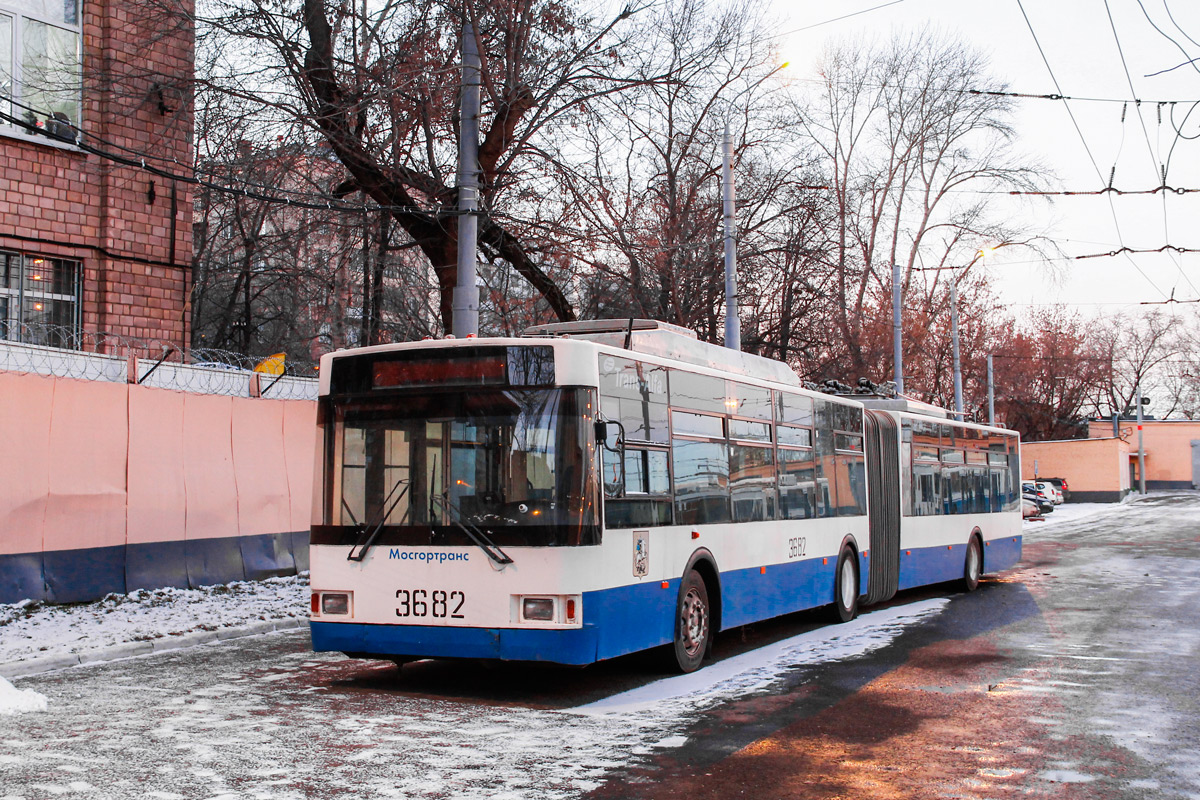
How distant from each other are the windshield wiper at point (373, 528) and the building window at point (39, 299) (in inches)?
417

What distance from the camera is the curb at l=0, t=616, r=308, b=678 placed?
1038 centimetres

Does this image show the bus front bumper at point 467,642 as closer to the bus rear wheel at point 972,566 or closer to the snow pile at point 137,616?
the snow pile at point 137,616

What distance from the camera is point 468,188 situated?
14.7 m

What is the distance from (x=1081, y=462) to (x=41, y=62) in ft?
221

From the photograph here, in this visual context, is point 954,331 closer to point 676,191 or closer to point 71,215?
point 676,191

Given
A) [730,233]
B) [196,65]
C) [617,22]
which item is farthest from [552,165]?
[196,65]

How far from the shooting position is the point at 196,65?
19.6 metres

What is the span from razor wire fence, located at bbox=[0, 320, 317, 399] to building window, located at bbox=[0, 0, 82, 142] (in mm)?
3071

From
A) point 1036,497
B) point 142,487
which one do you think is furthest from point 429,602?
point 1036,497

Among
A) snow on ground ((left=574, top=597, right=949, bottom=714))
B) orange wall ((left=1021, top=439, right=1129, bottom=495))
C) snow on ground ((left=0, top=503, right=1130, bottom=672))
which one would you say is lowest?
snow on ground ((left=574, top=597, right=949, bottom=714))

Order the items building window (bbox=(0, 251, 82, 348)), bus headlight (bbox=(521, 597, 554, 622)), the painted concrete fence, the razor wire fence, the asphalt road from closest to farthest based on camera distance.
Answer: the asphalt road, bus headlight (bbox=(521, 597, 554, 622)), the painted concrete fence, the razor wire fence, building window (bbox=(0, 251, 82, 348))

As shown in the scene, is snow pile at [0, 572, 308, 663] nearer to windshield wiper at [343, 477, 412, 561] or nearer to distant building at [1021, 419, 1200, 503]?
windshield wiper at [343, 477, 412, 561]

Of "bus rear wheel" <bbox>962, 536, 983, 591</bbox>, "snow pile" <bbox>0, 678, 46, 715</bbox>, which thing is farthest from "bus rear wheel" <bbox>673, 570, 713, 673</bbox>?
"bus rear wheel" <bbox>962, 536, 983, 591</bbox>

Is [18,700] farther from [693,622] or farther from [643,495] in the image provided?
[693,622]
